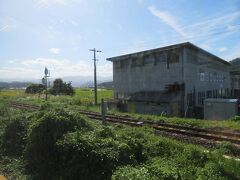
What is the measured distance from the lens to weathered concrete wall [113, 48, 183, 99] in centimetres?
2858

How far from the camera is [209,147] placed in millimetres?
11930

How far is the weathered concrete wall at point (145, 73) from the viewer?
28.6m

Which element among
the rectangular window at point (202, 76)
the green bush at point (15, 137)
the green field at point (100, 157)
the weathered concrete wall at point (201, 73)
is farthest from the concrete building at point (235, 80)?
the green bush at point (15, 137)

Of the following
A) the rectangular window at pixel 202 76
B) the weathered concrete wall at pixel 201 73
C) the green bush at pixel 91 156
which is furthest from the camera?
the rectangular window at pixel 202 76

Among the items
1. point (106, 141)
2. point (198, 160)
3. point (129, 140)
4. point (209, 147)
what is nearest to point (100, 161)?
point (106, 141)

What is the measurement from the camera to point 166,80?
29297 mm

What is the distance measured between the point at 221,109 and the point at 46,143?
17016 millimetres

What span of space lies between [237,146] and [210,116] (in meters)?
12.7

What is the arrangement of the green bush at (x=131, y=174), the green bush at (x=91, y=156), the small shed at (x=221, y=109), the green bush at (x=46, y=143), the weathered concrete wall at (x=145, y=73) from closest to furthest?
1. the green bush at (x=131, y=174)
2. the green bush at (x=91, y=156)
3. the green bush at (x=46, y=143)
4. the small shed at (x=221, y=109)
5. the weathered concrete wall at (x=145, y=73)

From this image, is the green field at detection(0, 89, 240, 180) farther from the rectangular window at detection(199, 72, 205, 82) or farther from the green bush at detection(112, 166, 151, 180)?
the rectangular window at detection(199, 72, 205, 82)

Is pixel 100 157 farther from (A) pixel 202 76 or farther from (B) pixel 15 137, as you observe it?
(A) pixel 202 76

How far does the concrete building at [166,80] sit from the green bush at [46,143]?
17.6 m

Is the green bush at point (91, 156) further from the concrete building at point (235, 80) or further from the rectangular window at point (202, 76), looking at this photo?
the concrete building at point (235, 80)

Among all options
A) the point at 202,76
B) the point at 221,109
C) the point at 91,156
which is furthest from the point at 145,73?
the point at 91,156
